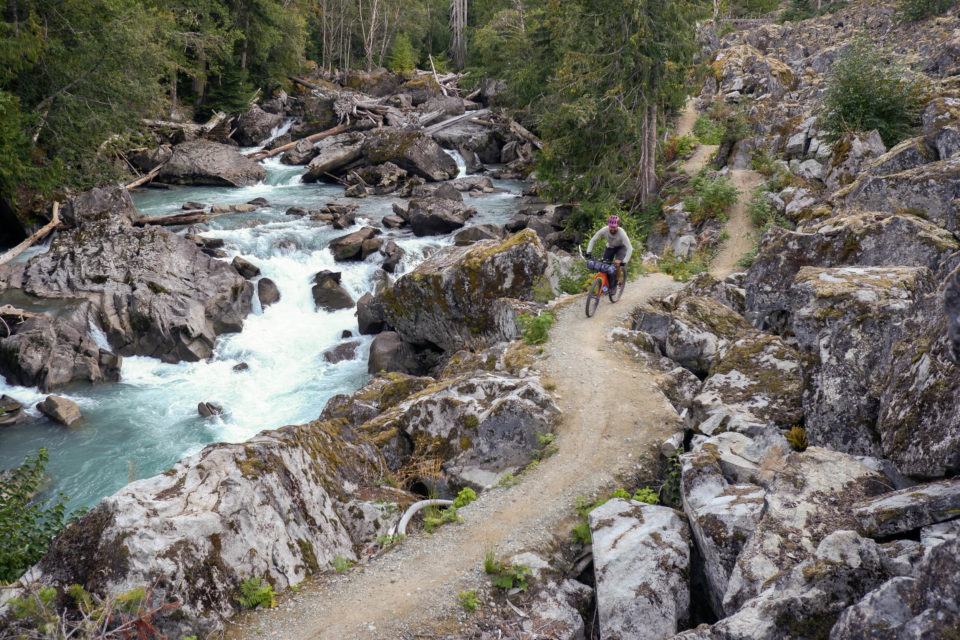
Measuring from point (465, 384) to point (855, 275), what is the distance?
6.11 m

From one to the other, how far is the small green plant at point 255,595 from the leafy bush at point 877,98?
21864mm

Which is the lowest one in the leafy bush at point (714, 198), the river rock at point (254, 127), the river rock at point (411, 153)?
the leafy bush at point (714, 198)

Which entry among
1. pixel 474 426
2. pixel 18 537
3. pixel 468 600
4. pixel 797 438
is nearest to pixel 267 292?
pixel 18 537

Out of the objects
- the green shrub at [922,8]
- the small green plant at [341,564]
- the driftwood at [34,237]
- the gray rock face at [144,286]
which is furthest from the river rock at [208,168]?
the green shrub at [922,8]

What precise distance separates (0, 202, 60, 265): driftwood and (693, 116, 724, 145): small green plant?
99.5ft

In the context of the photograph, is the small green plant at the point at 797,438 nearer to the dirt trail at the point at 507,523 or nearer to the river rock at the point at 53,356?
the dirt trail at the point at 507,523

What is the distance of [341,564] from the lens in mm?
6832

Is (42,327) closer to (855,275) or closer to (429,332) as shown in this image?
(429,332)

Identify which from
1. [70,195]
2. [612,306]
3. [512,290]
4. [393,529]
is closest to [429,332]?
[512,290]

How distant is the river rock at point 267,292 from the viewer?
832 inches

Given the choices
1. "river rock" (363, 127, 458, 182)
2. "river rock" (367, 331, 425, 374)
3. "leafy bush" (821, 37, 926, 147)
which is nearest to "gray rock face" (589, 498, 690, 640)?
"river rock" (367, 331, 425, 374)

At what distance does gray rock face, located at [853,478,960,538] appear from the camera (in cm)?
439

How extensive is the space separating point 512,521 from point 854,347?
466 cm

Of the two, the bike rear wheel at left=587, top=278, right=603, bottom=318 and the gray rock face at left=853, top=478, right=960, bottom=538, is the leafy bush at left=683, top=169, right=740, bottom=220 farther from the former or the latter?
the gray rock face at left=853, top=478, right=960, bottom=538
